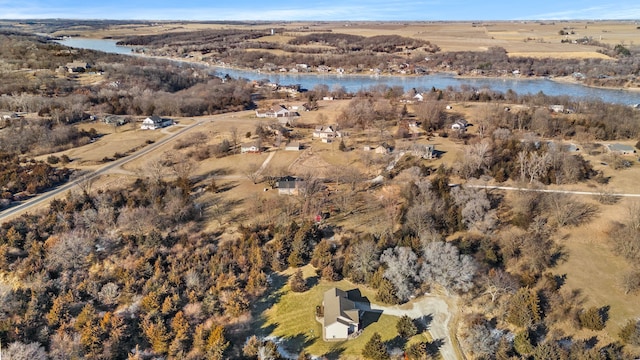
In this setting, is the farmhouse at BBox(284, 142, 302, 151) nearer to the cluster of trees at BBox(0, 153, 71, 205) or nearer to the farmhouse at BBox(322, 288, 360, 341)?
the cluster of trees at BBox(0, 153, 71, 205)

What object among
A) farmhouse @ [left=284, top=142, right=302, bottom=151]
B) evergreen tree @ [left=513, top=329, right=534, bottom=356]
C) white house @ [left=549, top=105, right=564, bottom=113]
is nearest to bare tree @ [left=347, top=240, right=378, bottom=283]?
evergreen tree @ [left=513, top=329, right=534, bottom=356]

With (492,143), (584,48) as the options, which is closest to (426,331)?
(492,143)

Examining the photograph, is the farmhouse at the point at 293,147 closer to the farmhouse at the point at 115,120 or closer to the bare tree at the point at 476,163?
the bare tree at the point at 476,163

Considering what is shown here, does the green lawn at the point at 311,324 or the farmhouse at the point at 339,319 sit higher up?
the farmhouse at the point at 339,319

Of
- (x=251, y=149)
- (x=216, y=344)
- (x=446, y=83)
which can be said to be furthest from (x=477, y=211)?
(x=446, y=83)

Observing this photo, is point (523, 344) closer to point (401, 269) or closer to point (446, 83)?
point (401, 269)

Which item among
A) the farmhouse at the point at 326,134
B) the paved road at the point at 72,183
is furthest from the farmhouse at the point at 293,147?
the paved road at the point at 72,183

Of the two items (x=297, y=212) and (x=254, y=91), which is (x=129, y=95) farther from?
(x=297, y=212)
